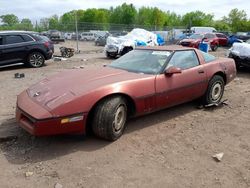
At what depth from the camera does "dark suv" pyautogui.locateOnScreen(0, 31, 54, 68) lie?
1184 cm

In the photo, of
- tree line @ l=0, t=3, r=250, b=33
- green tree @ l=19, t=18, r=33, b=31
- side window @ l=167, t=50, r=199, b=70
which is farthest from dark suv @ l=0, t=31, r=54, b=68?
tree line @ l=0, t=3, r=250, b=33

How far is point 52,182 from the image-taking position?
352 centimetres

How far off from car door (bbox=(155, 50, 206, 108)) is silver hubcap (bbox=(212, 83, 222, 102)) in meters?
0.42

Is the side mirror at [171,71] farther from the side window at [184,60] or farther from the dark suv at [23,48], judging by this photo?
the dark suv at [23,48]

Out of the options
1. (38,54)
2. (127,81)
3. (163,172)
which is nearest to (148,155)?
(163,172)

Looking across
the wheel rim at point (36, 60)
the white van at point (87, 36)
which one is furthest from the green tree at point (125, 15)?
the wheel rim at point (36, 60)

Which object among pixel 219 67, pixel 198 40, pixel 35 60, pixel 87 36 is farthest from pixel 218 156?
pixel 87 36

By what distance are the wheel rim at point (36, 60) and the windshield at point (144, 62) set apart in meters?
7.71

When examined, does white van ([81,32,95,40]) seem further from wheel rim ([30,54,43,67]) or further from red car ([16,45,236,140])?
red car ([16,45,236,140])

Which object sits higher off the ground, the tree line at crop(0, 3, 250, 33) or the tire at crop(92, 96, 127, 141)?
the tree line at crop(0, 3, 250, 33)

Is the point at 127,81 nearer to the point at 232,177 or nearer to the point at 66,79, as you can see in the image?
the point at 66,79

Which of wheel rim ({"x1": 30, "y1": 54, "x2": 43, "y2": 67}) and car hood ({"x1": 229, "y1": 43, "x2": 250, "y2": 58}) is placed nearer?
car hood ({"x1": 229, "y1": 43, "x2": 250, "y2": 58})

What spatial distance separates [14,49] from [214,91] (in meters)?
8.51

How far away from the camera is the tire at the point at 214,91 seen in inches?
246
